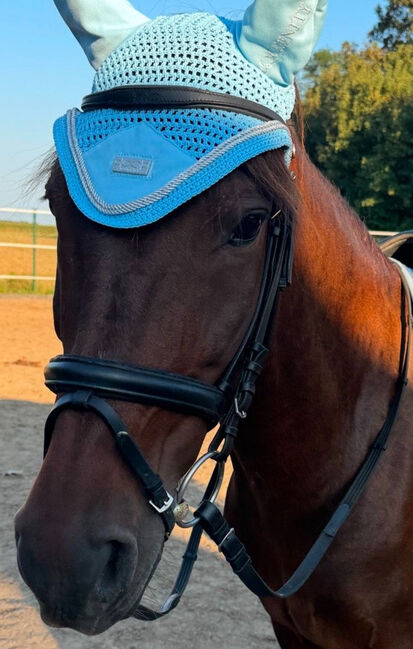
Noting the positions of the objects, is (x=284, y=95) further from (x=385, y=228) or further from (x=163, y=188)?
(x=385, y=228)

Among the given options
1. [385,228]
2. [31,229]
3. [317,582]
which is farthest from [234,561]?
[385,228]

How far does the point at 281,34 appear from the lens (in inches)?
62.8

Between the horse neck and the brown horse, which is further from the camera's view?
the horse neck

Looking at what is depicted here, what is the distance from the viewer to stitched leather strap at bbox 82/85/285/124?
1556 millimetres

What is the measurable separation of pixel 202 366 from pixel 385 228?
2710cm

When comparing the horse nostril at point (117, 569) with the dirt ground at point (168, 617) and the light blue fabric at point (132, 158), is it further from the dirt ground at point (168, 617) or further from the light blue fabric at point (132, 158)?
the light blue fabric at point (132, 158)

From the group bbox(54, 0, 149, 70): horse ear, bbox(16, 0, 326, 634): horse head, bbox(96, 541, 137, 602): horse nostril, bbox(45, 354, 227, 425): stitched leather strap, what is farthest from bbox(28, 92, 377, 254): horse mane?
bbox(96, 541, 137, 602): horse nostril

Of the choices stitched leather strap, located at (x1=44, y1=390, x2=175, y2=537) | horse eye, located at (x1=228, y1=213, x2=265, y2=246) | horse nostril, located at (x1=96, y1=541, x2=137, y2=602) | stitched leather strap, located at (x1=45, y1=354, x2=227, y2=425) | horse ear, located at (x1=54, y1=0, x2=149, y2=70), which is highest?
horse ear, located at (x1=54, y1=0, x2=149, y2=70)

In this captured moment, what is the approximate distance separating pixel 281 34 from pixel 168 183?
0.49 meters

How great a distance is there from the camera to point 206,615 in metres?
3.54

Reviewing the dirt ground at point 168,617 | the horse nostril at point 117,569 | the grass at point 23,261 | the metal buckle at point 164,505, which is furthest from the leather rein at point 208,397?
the grass at point 23,261

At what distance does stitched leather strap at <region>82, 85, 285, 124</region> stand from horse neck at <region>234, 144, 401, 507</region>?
1.00 ft

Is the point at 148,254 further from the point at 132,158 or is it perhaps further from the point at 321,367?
the point at 321,367

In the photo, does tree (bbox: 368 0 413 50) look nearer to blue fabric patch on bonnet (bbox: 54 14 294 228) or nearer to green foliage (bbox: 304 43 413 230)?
green foliage (bbox: 304 43 413 230)
